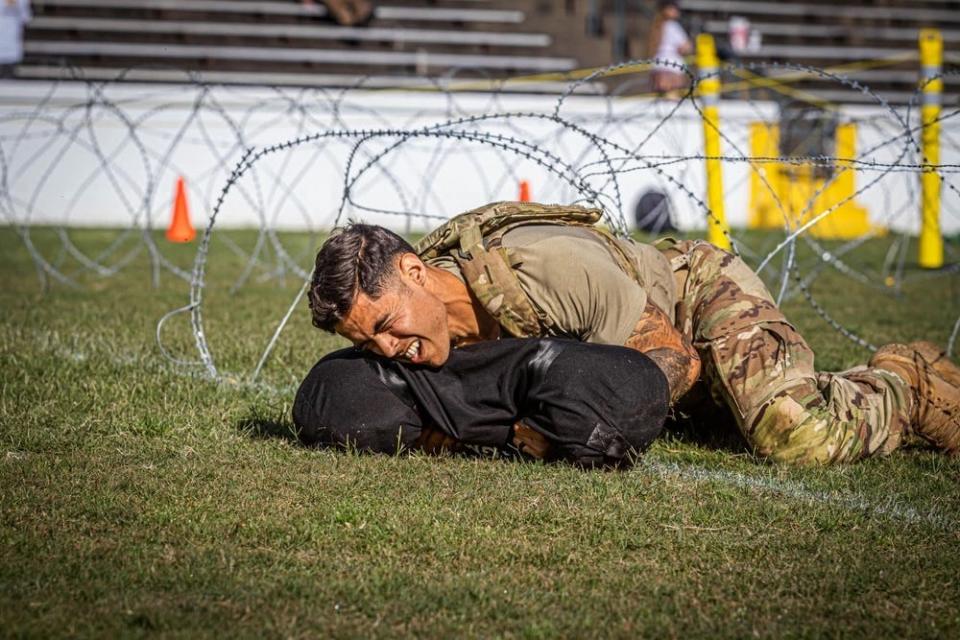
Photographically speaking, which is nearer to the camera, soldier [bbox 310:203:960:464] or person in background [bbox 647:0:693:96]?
soldier [bbox 310:203:960:464]

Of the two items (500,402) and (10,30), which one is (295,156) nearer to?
(10,30)

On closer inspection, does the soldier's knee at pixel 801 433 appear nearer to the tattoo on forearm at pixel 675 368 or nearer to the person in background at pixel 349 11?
the tattoo on forearm at pixel 675 368

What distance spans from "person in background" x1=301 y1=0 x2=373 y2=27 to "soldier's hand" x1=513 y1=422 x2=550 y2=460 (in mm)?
18266

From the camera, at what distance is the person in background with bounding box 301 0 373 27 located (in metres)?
22.1

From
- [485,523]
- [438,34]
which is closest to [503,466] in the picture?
[485,523]

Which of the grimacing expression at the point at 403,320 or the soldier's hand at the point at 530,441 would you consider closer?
the grimacing expression at the point at 403,320

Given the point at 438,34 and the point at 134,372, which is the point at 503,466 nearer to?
the point at 134,372

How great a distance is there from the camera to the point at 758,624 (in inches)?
133

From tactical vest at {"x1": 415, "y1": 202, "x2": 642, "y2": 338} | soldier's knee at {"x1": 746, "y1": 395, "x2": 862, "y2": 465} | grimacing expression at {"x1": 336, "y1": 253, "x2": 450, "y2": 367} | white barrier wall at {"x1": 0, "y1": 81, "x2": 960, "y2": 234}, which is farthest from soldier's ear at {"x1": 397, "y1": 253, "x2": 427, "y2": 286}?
white barrier wall at {"x1": 0, "y1": 81, "x2": 960, "y2": 234}

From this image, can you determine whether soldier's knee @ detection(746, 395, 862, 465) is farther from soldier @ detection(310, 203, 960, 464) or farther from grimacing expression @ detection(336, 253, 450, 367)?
grimacing expression @ detection(336, 253, 450, 367)

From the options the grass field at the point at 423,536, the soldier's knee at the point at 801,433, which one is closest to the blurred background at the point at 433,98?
the grass field at the point at 423,536

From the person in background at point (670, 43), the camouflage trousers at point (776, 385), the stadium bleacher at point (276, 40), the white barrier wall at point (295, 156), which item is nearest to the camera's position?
the camouflage trousers at point (776, 385)

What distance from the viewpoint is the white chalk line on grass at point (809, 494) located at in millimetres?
4375

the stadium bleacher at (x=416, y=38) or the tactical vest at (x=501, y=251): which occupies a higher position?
the stadium bleacher at (x=416, y=38)
